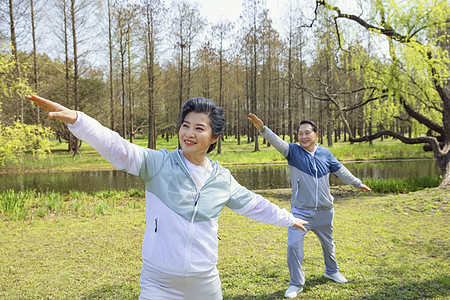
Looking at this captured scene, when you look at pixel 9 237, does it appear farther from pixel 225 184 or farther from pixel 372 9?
pixel 372 9

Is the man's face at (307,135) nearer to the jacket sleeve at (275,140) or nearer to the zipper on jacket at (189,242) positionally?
the jacket sleeve at (275,140)

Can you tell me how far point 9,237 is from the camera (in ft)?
21.2

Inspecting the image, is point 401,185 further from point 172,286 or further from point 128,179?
point 128,179

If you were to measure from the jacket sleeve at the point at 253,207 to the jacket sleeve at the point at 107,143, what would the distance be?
0.74 metres

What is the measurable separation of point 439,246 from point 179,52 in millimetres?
23791

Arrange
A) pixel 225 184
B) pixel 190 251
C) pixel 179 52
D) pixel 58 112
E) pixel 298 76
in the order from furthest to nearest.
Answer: pixel 298 76 → pixel 179 52 → pixel 225 184 → pixel 190 251 → pixel 58 112

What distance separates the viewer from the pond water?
44.9ft

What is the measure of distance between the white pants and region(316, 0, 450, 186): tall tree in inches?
426

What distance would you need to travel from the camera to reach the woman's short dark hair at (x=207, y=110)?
2105mm

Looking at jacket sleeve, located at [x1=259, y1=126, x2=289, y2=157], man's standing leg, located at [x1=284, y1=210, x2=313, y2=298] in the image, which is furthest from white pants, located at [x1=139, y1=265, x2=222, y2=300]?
jacket sleeve, located at [x1=259, y1=126, x2=289, y2=157]

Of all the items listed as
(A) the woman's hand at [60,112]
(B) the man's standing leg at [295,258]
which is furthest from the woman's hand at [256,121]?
(A) the woman's hand at [60,112]

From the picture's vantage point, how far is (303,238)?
3.84 metres

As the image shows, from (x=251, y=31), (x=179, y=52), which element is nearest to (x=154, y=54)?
(x=179, y=52)

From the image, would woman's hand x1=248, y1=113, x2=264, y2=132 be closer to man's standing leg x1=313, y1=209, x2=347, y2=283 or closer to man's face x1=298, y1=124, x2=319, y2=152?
man's face x1=298, y1=124, x2=319, y2=152
